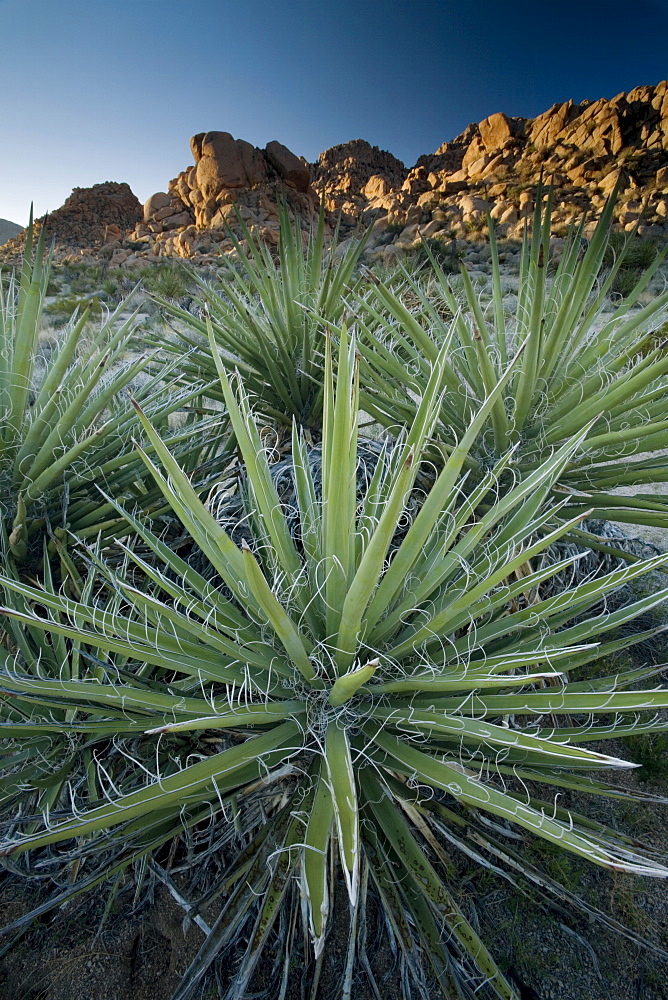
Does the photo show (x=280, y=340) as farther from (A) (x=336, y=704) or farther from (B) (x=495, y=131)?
(B) (x=495, y=131)

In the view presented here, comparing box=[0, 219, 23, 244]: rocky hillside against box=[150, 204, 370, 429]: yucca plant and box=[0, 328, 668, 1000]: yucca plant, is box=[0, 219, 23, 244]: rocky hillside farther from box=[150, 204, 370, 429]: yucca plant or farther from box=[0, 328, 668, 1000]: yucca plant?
box=[0, 328, 668, 1000]: yucca plant

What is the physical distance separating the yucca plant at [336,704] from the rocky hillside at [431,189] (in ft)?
52.7

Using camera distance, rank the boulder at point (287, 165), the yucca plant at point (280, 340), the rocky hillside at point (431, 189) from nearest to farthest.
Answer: the yucca plant at point (280, 340) < the rocky hillside at point (431, 189) < the boulder at point (287, 165)

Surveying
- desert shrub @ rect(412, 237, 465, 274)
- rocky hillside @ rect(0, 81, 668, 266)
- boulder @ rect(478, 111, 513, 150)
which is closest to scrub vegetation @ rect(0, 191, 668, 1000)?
desert shrub @ rect(412, 237, 465, 274)

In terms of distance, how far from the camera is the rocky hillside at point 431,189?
18859mm

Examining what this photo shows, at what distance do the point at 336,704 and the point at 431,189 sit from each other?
3297cm

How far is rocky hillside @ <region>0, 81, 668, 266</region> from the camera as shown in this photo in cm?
1886

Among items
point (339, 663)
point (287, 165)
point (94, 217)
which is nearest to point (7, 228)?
point (94, 217)

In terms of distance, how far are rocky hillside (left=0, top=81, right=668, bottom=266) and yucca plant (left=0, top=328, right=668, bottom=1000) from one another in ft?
52.7

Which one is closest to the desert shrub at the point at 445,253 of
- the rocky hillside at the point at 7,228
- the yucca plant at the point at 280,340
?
the yucca plant at the point at 280,340

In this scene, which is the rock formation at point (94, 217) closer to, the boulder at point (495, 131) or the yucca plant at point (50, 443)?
the boulder at point (495, 131)

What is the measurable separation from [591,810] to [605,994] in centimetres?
54

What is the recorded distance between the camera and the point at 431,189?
1103 inches

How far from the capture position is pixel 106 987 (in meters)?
1.51
